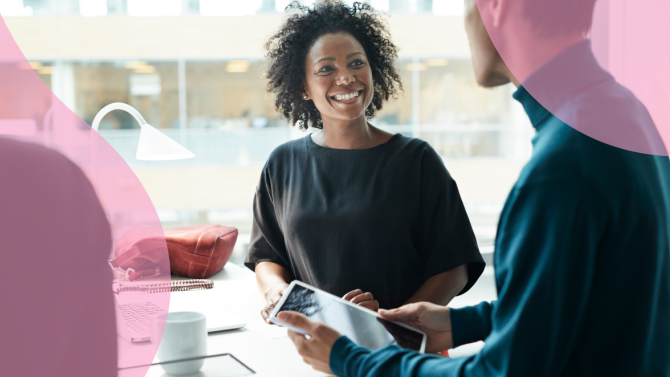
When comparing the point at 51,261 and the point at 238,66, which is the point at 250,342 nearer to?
the point at 51,261

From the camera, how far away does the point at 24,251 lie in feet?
1.97

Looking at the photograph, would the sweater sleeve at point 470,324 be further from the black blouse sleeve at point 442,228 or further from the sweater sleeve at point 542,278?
the black blouse sleeve at point 442,228

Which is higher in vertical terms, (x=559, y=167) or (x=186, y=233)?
(x=559, y=167)

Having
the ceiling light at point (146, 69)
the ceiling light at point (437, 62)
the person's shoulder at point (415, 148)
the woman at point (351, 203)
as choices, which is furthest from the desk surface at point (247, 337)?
the ceiling light at point (437, 62)

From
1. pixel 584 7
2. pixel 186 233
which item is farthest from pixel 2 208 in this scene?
pixel 186 233

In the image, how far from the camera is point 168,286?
196cm

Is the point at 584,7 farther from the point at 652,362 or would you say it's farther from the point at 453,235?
the point at 453,235

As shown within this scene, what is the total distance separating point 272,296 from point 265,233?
279mm

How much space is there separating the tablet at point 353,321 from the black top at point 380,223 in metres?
0.43

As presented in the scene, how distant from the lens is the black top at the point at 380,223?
5.02 ft

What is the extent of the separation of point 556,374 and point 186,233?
1903mm

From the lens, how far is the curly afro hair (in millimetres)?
1778

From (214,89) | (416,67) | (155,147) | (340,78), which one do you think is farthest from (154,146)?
(416,67)

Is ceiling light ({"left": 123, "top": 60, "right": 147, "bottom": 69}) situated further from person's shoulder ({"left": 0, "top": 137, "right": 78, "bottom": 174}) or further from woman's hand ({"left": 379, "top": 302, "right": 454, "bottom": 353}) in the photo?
person's shoulder ({"left": 0, "top": 137, "right": 78, "bottom": 174})
